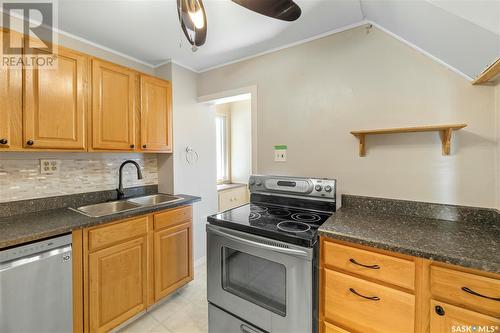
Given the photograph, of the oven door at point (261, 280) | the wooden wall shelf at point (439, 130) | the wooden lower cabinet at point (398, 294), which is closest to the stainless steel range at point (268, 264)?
the oven door at point (261, 280)

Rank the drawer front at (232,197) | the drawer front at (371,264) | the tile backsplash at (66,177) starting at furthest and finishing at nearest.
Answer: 1. the drawer front at (232,197)
2. the tile backsplash at (66,177)
3. the drawer front at (371,264)

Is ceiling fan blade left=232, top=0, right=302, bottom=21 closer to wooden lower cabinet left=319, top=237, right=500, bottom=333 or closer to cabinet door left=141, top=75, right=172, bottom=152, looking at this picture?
wooden lower cabinet left=319, top=237, right=500, bottom=333

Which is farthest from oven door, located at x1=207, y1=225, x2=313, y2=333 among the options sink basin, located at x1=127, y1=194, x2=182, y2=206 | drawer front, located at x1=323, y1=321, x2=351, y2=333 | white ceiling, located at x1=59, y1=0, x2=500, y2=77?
white ceiling, located at x1=59, y1=0, x2=500, y2=77

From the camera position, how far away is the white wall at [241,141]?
12.7ft

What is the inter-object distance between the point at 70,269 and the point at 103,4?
175 centimetres

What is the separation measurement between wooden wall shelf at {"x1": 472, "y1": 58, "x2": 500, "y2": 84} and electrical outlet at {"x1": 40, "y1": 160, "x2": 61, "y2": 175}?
2.82 metres

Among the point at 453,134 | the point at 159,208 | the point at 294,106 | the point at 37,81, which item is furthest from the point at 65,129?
the point at 453,134

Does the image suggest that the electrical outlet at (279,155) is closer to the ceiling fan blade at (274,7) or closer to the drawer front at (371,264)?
the drawer front at (371,264)

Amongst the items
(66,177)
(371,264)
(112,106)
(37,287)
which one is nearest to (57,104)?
(112,106)

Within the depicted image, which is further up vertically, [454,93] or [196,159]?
[454,93]

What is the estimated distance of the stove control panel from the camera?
5.40 ft

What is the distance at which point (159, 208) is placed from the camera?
73.7 inches

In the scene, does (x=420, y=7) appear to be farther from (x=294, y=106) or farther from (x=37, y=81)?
(x=37, y=81)

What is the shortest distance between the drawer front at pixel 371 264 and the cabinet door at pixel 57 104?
189 centimetres
